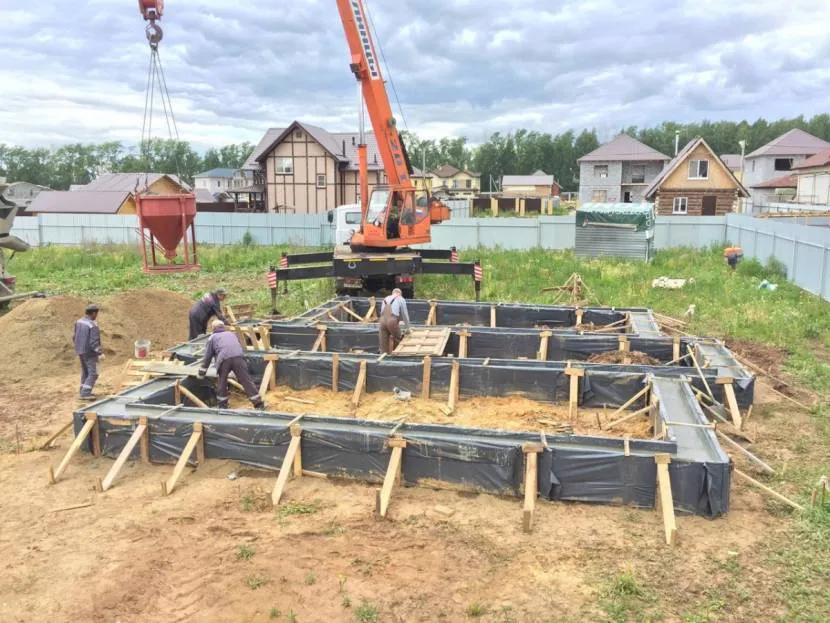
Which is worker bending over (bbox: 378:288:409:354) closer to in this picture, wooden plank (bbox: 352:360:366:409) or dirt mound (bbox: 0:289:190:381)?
wooden plank (bbox: 352:360:366:409)

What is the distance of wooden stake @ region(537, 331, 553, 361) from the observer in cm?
1162

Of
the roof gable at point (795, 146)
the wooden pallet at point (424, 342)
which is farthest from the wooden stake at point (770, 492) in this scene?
the roof gable at point (795, 146)

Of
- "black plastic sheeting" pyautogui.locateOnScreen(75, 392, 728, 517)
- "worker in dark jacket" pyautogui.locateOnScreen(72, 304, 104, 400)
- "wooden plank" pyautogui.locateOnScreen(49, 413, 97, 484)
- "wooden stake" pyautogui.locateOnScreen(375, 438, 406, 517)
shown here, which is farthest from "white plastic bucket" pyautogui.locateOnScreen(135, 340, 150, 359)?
"wooden stake" pyautogui.locateOnScreen(375, 438, 406, 517)

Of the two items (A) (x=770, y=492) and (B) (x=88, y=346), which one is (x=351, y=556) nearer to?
(A) (x=770, y=492)

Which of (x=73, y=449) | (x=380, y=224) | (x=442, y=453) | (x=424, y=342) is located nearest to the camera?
(x=442, y=453)

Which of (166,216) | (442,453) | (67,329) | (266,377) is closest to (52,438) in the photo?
(266,377)

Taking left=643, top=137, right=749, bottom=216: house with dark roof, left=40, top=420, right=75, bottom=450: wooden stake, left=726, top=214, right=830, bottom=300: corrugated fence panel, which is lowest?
left=40, top=420, right=75, bottom=450: wooden stake

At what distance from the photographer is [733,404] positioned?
9039 millimetres

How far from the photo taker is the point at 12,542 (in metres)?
6.15

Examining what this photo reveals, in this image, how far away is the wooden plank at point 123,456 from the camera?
722cm

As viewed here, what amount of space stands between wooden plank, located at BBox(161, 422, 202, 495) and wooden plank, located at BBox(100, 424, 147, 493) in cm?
54

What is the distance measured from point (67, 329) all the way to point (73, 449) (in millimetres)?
6606

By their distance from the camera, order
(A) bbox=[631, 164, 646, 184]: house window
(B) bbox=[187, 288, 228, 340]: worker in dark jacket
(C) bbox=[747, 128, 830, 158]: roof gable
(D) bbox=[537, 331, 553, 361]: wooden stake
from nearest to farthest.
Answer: (B) bbox=[187, 288, 228, 340]: worker in dark jacket < (D) bbox=[537, 331, 553, 361]: wooden stake < (C) bbox=[747, 128, 830, 158]: roof gable < (A) bbox=[631, 164, 646, 184]: house window

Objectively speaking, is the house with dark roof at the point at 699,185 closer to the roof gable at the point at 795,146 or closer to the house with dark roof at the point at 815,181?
the house with dark roof at the point at 815,181
